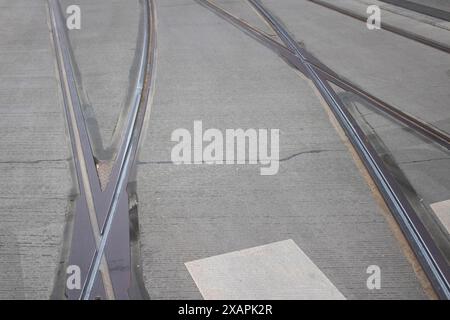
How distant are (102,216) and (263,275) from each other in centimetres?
146

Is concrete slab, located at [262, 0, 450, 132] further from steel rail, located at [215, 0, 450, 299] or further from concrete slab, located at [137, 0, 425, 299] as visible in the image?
concrete slab, located at [137, 0, 425, 299]

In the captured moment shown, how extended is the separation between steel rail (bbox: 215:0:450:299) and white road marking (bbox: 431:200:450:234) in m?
0.21

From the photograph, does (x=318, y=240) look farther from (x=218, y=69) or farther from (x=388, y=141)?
(x=218, y=69)

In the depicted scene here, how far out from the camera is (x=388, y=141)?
5.63 metres

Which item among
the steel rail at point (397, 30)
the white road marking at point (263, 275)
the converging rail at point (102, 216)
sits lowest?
the white road marking at point (263, 275)

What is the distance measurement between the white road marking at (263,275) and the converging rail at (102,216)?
478mm

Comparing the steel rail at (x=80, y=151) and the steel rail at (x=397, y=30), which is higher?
the steel rail at (x=397, y=30)

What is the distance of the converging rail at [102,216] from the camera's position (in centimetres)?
365

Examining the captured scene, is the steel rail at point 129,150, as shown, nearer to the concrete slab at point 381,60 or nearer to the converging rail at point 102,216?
the converging rail at point 102,216

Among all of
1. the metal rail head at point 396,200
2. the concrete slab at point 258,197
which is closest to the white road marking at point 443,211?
the metal rail head at point 396,200

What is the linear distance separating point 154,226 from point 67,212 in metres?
0.79

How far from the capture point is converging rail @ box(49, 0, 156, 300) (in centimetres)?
365

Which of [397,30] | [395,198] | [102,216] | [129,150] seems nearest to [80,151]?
[129,150]

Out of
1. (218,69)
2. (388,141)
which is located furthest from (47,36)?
(388,141)
